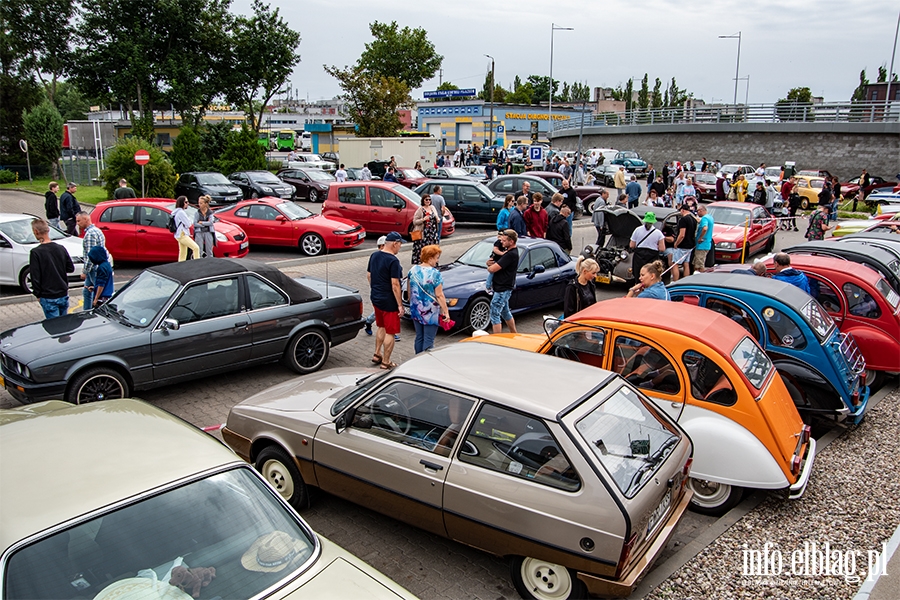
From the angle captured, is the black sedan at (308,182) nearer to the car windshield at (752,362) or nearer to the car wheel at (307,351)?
the car wheel at (307,351)

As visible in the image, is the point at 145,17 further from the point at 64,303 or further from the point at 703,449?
the point at 703,449

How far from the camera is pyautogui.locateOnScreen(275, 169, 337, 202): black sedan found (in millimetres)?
27734

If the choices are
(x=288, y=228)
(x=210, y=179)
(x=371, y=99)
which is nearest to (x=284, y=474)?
(x=288, y=228)

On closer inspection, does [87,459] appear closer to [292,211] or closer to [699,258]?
[699,258]

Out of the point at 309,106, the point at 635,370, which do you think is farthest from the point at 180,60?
the point at 309,106

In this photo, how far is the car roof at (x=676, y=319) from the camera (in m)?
5.53

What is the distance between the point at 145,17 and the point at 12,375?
39945mm

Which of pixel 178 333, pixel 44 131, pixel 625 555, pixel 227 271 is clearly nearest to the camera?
pixel 625 555

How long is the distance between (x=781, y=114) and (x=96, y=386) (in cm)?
4236

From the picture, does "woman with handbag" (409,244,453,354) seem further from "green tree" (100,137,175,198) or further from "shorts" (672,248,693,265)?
"green tree" (100,137,175,198)

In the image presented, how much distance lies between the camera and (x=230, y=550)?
305 cm

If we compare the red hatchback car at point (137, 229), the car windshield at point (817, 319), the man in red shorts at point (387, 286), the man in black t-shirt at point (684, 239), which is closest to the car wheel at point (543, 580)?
the man in red shorts at point (387, 286)

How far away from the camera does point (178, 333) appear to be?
7.30 metres

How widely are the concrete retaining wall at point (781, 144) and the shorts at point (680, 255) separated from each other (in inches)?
1137
